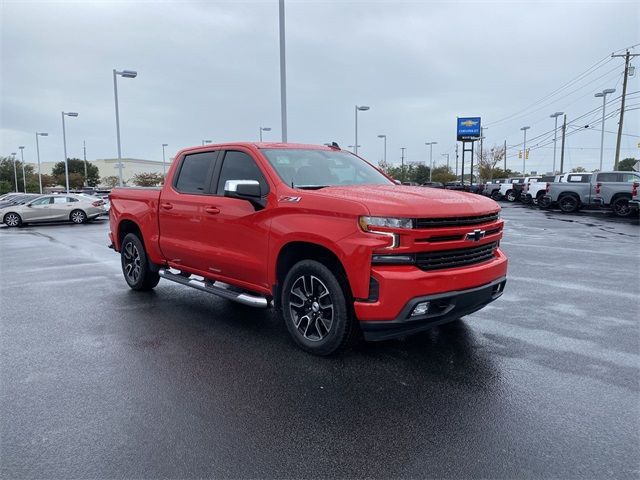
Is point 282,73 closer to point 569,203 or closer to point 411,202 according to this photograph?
point 411,202

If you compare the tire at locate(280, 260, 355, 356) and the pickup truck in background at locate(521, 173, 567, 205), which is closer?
the tire at locate(280, 260, 355, 356)

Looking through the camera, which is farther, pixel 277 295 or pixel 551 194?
pixel 551 194

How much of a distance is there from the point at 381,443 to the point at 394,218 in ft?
5.51

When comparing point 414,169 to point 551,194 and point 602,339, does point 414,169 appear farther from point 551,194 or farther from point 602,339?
point 602,339

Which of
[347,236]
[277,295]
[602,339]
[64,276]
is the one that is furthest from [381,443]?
[64,276]

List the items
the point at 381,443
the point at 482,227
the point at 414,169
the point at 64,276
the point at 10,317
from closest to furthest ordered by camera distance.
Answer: the point at 381,443 < the point at 482,227 < the point at 10,317 < the point at 64,276 < the point at 414,169

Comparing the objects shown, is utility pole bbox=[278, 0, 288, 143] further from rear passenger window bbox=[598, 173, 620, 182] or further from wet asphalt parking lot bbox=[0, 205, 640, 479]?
rear passenger window bbox=[598, 173, 620, 182]

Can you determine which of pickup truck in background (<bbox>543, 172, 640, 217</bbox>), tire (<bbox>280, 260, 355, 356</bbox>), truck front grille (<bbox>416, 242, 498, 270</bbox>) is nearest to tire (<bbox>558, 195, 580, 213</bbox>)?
pickup truck in background (<bbox>543, 172, 640, 217</bbox>)

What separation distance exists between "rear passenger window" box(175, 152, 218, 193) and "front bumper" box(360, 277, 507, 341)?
2895mm

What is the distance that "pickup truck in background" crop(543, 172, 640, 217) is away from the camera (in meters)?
21.8

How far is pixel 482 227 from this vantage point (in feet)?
14.5

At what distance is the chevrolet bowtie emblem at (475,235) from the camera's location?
426 centimetres

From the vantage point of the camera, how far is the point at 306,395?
12.1 ft

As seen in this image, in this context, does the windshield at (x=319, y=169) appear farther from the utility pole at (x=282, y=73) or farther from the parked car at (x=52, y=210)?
the parked car at (x=52, y=210)
